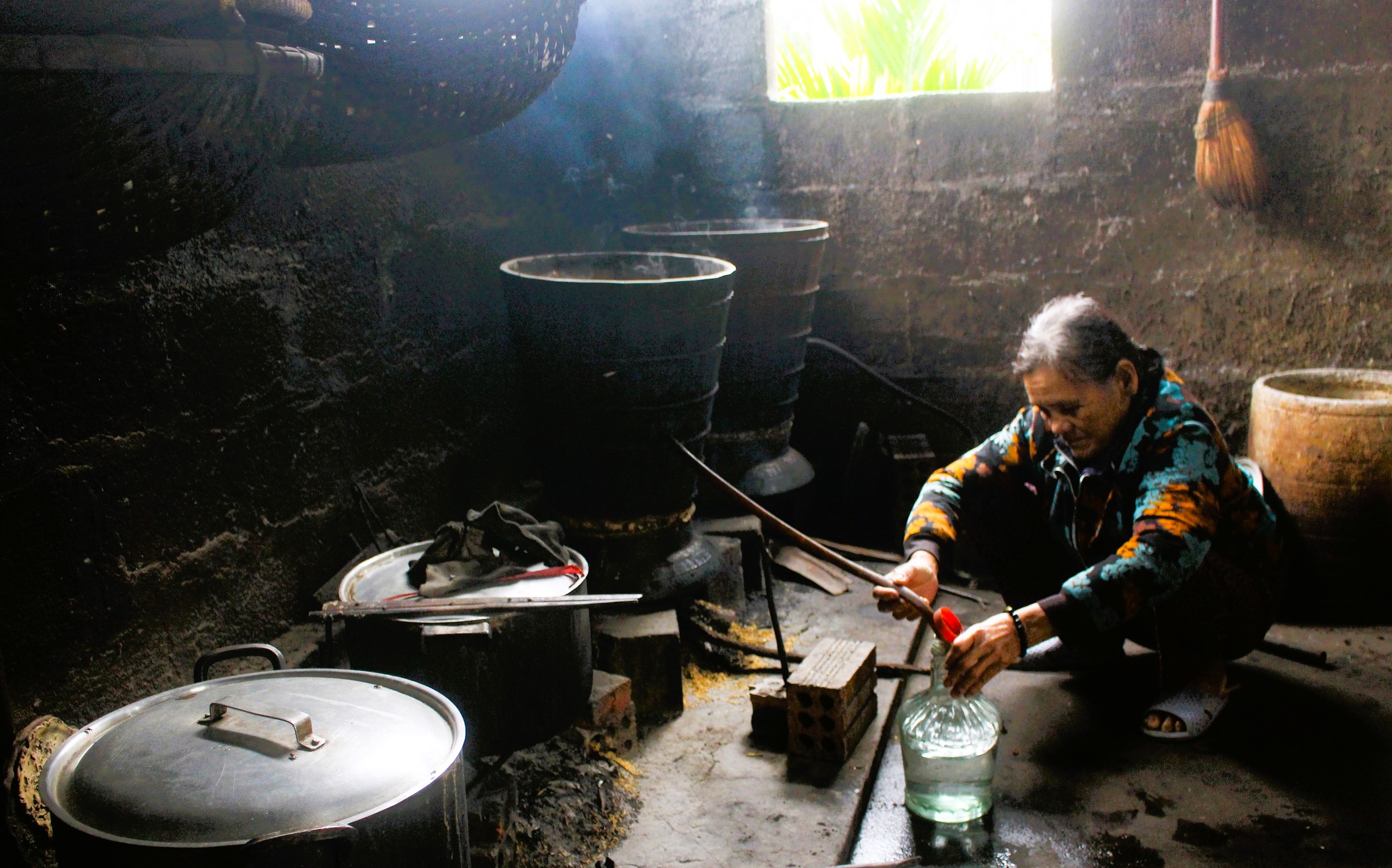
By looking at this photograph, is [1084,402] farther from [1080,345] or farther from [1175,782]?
[1175,782]

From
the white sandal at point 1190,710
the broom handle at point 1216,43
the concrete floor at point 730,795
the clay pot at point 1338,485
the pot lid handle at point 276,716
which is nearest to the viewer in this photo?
the pot lid handle at point 276,716

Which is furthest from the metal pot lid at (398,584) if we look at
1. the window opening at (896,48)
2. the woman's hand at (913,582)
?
the window opening at (896,48)

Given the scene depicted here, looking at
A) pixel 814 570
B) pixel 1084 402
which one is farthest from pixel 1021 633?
pixel 814 570

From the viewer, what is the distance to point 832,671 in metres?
2.80

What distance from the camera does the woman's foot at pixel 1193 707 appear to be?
2.79m

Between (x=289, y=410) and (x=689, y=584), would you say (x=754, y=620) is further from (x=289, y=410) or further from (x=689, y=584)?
(x=289, y=410)

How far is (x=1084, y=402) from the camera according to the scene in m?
2.57

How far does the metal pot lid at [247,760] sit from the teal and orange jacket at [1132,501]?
4.92 feet

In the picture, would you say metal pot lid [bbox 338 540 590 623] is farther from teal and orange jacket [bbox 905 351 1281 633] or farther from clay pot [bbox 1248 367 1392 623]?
clay pot [bbox 1248 367 1392 623]

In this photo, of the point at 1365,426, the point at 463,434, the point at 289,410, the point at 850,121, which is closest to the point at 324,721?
the point at 289,410

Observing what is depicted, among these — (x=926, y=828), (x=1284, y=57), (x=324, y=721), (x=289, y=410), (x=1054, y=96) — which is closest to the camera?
(x=324, y=721)

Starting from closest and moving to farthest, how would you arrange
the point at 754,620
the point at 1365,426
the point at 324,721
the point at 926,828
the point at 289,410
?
the point at 324,721
the point at 926,828
the point at 289,410
the point at 1365,426
the point at 754,620

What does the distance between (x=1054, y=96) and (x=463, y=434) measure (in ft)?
9.10

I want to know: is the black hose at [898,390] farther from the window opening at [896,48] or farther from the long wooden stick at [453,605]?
the long wooden stick at [453,605]
